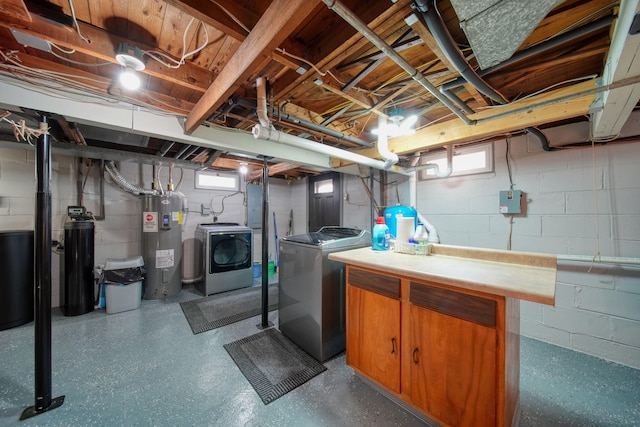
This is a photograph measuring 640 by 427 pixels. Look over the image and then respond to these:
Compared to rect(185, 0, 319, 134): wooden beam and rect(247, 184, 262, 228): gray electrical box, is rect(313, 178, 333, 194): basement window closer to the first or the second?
rect(247, 184, 262, 228): gray electrical box

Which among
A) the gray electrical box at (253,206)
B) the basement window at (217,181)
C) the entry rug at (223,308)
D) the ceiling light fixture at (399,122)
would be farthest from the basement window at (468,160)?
the basement window at (217,181)

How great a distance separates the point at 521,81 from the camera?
1.73m

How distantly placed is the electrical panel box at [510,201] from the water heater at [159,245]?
440cm

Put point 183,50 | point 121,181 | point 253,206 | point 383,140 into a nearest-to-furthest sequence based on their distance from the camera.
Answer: point 183,50 < point 383,140 < point 121,181 < point 253,206

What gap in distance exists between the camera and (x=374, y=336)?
64.0 inches

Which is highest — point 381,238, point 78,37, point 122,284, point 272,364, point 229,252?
point 78,37

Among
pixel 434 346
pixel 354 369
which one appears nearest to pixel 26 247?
pixel 354 369

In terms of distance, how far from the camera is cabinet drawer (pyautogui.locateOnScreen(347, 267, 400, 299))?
4.92ft

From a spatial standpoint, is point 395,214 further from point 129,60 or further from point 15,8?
point 15,8

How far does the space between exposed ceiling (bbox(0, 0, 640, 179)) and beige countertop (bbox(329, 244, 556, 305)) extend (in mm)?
1082

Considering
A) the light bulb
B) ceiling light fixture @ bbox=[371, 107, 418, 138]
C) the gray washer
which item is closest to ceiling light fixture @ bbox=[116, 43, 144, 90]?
the light bulb

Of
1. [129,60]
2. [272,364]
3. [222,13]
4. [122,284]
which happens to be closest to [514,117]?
[222,13]

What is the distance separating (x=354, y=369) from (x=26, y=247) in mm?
3825

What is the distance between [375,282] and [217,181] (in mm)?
3934
